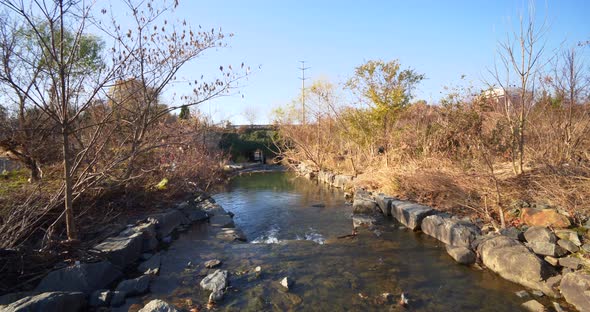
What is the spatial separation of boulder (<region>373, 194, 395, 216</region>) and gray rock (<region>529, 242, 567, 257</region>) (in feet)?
11.4

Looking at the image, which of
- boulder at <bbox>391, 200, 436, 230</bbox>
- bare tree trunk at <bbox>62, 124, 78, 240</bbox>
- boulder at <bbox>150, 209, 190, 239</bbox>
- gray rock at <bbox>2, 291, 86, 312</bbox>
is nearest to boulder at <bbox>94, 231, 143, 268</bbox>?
bare tree trunk at <bbox>62, 124, 78, 240</bbox>

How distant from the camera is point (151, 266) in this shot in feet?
15.6

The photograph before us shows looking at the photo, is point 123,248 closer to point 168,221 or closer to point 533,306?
point 168,221

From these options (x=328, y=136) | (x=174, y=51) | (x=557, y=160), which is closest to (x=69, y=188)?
(x=174, y=51)

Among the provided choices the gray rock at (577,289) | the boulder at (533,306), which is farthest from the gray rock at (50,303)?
the gray rock at (577,289)

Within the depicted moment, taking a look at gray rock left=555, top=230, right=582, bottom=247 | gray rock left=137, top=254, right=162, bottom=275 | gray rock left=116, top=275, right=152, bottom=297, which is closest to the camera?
gray rock left=116, top=275, right=152, bottom=297

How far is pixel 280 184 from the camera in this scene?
554 inches

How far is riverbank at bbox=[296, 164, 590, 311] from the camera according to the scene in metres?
3.77

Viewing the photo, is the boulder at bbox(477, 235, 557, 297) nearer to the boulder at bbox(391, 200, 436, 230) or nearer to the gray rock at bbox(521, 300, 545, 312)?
the gray rock at bbox(521, 300, 545, 312)

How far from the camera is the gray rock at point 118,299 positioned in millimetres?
3711

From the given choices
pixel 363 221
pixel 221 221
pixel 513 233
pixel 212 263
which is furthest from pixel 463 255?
pixel 221 221

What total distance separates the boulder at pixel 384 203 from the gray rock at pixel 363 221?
1.96 ft

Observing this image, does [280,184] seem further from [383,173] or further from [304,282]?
[304,282]

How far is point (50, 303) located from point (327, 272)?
311cm
